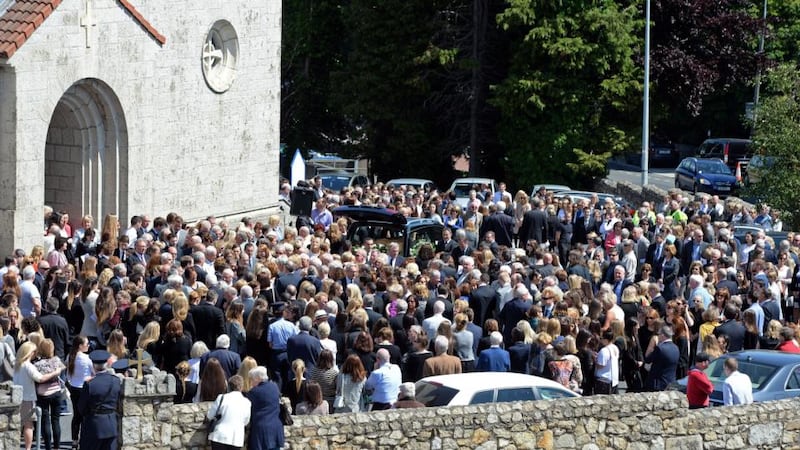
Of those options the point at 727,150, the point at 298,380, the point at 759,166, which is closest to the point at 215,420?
the point at 298,380

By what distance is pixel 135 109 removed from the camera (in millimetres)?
30578

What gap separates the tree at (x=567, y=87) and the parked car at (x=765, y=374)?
77.4 feet

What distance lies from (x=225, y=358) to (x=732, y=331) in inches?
279

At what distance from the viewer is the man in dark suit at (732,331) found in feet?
71.1

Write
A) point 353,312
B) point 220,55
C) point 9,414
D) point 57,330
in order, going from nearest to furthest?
point 9,414
point 57,330
point 353,312
point 220,55

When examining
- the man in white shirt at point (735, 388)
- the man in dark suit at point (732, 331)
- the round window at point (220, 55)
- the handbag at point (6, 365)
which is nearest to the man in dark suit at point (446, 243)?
the man in dark suit at point (732, 331)

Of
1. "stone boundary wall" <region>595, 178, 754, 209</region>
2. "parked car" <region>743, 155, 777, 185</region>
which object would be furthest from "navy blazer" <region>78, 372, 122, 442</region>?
"parked car" <region>743, 155, 777, 185</region>

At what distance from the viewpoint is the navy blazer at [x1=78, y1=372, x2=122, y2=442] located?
55.1 ft

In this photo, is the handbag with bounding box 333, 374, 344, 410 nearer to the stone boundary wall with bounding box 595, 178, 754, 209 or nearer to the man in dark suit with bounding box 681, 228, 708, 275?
the man in dark suit with bounding box 681, 228, 708, 275

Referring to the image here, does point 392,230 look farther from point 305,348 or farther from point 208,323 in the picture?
point 305,348

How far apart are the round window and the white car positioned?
15.7 meters

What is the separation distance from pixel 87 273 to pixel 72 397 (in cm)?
408

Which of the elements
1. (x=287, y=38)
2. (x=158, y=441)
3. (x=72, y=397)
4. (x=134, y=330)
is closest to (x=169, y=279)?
(x=134, y=330)

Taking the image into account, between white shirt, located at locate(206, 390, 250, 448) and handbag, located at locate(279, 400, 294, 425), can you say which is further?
handbag, located at locate(279, 400, 294, 425)
